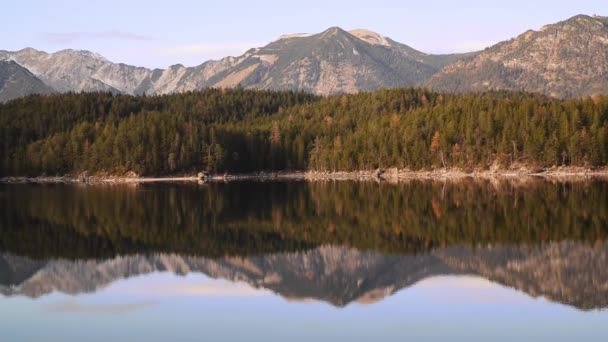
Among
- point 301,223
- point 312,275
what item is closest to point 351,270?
point 312,275

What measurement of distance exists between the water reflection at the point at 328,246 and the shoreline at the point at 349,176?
6985cm

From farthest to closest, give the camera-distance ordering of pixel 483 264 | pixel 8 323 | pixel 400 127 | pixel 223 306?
pixel 400 127
pixel 483 264
pixel 223 306
pixel 8 323

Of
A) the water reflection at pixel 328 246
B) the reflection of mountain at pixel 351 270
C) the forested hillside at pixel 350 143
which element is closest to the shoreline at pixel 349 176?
the forested hillside at pixel 350 143

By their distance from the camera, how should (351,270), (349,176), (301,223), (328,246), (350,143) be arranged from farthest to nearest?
(350,143) < (349,176) < (301,223) < (328,246) < (351,270)

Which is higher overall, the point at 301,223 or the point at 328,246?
the point at 328,246

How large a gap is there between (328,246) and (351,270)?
8.18m

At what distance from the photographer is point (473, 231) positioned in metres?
53.0

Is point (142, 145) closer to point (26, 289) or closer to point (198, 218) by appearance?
point (198, 218)

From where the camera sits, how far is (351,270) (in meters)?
40.7

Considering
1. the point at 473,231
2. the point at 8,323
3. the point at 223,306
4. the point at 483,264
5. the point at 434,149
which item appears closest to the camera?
the point at 8,323

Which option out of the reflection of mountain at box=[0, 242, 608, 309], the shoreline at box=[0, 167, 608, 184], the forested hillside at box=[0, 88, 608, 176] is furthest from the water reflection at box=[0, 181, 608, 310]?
the forested hillside at box=[0, 88, 608, 176]

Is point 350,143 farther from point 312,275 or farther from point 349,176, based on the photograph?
point 312,275

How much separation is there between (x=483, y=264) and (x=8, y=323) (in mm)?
22257

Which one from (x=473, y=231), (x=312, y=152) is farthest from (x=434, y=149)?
(x=473, y=231)
